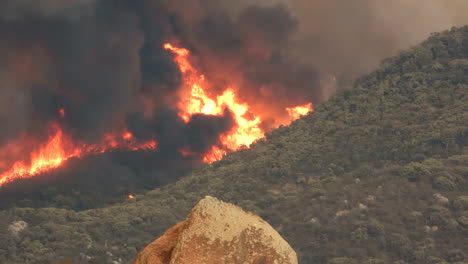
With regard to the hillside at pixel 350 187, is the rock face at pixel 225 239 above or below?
below

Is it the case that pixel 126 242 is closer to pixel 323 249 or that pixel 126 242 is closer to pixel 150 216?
pixel 150 216

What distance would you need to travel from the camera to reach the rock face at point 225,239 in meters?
12.9

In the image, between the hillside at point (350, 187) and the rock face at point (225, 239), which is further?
the hillside at point (350, 187)

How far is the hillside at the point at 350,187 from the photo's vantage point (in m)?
79.1

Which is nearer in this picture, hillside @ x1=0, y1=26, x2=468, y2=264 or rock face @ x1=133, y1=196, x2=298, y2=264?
rock face @ x1=133, y1=196, x2=298, y2=264

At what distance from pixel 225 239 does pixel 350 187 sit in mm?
82650

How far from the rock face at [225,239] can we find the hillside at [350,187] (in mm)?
61839

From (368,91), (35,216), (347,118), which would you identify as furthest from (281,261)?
(368,91)

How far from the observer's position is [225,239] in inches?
513

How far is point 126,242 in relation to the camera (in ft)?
289

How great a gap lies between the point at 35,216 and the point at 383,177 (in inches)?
1601

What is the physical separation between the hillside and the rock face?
6184cm

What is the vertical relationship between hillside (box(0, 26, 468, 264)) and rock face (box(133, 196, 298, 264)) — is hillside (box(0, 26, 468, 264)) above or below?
above

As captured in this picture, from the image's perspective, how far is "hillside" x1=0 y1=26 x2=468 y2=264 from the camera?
79125mm
